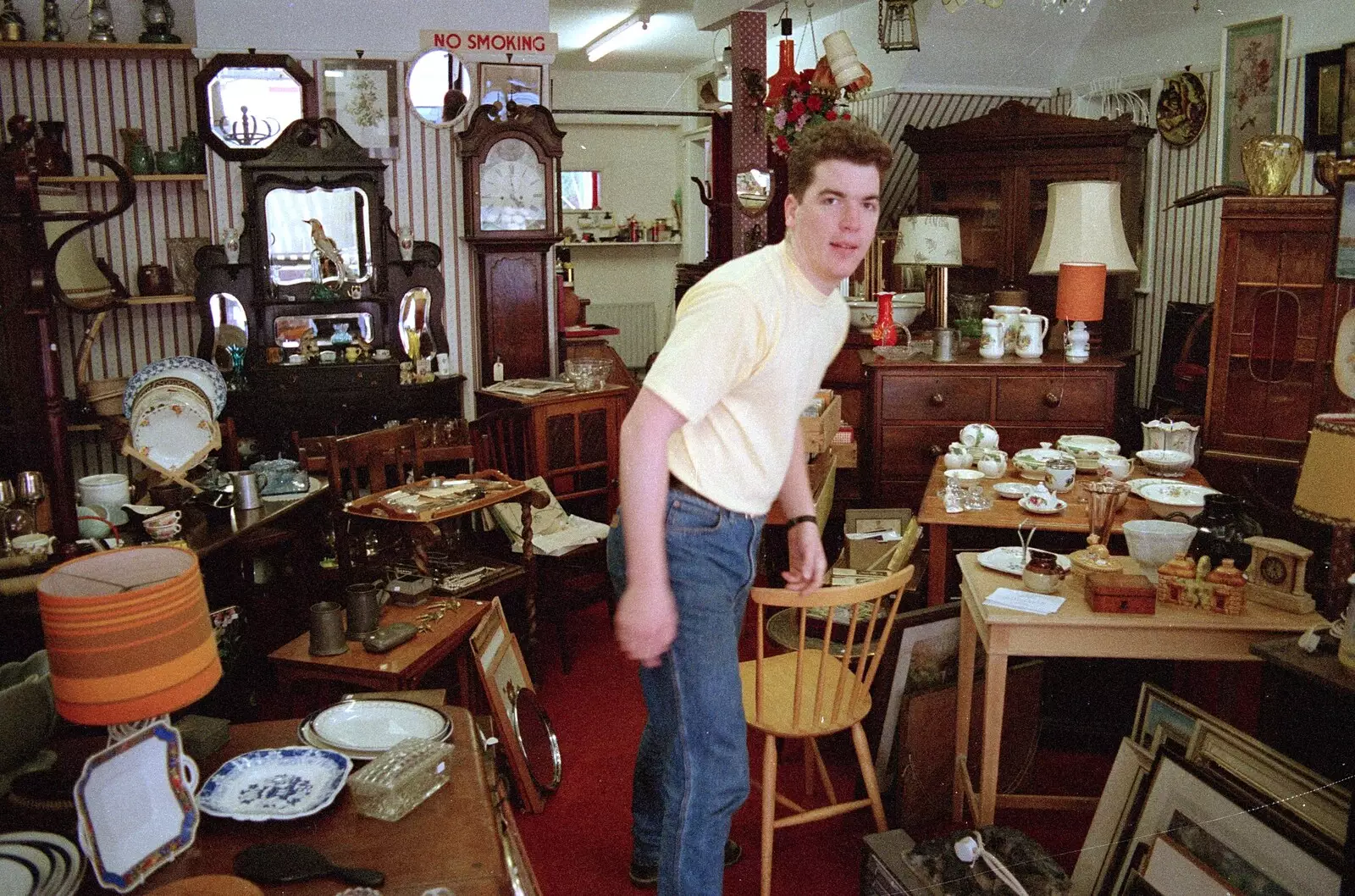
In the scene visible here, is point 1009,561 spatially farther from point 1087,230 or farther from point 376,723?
point 1087,230

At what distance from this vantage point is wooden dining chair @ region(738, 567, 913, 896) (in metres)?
2.63

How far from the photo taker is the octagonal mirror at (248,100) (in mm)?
5707

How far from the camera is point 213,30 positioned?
5.76 metres

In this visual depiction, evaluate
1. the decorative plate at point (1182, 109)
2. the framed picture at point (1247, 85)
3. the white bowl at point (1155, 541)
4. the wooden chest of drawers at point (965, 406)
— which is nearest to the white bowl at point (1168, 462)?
the wooden chest of drawers at point (965, 406)

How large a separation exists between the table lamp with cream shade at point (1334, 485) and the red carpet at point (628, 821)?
1024 mm

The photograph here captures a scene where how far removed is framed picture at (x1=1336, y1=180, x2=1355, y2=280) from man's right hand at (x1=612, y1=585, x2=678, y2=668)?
3778 mm

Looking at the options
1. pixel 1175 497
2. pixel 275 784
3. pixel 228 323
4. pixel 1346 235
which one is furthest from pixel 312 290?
pixel 1346 235

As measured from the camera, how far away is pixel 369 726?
2.06 meters

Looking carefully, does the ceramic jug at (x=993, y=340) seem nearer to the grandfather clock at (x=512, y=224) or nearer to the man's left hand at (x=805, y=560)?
the grandfather clock at (x=512, y=224)

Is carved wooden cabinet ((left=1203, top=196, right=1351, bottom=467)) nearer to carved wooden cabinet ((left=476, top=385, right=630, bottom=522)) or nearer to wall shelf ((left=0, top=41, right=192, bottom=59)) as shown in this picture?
carved wooden cabinet ((left=476, top=385, right=630, bottom=522))

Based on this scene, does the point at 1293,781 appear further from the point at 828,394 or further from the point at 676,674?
the point at 828,394

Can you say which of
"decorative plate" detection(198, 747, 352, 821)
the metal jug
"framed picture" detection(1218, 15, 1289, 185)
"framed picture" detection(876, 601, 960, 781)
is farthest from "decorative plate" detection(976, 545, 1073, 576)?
"framed picture" detection(1218, 15, 1289, 185)

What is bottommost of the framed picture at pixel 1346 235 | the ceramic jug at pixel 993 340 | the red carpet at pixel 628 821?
the red carpet at pixel 628 821

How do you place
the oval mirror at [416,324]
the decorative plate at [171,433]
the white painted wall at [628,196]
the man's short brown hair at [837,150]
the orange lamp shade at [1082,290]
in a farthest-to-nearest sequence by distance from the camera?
the white painted wall at [628,196], the oval mirror at [416,324], the orange lamp shade at [1082,290], the decorative plate at [171,433], the man's short brown hair at [837,150]
